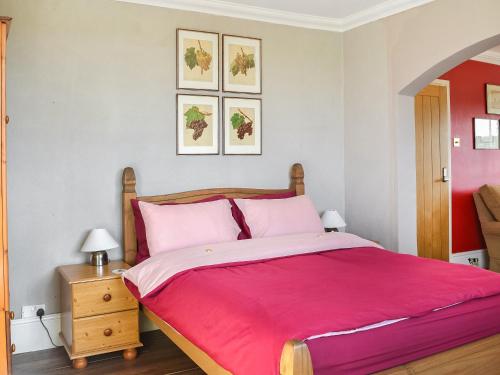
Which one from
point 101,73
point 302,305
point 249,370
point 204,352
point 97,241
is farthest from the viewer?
point 101,73

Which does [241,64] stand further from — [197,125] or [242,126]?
[197,125]

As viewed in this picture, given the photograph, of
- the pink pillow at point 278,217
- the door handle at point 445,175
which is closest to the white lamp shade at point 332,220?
the pink pillow at point 278,217

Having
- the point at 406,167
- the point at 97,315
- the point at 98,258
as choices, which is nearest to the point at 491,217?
the point at 406,167

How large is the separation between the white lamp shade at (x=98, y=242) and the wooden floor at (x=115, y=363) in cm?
72

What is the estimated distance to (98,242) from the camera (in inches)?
136

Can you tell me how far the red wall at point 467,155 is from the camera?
566 centimetres

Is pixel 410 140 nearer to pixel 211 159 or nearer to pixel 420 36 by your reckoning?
pixel 420 36

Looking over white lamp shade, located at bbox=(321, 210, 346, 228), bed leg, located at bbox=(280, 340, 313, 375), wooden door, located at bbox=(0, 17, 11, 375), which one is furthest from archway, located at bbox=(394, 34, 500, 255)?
wooden door, located at bbox=(0, 17, 11, 375)

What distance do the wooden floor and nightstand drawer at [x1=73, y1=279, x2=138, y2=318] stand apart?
34 centimetres

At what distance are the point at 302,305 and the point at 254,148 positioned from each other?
2.32m

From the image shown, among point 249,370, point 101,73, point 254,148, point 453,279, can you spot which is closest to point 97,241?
point 101,73

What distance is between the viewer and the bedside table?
318 centimetres

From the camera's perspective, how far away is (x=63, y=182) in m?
3.59

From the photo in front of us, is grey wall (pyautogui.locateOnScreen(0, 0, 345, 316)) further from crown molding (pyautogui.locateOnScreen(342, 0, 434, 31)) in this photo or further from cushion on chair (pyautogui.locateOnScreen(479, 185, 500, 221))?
cushion on chair (pyautogui.locateOnScreen(479, 185, 500, 221))
